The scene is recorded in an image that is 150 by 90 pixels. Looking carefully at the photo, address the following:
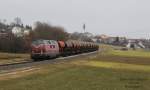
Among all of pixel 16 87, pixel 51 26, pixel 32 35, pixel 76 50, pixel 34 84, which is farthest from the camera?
pixel 51 26

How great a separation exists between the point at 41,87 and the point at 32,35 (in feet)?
323

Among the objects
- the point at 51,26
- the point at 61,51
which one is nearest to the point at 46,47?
the point at 61,51

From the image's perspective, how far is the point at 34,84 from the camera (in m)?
19.0

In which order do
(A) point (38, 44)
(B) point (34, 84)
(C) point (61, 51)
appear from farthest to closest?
(C) point (61, 51) → (A) point (38, 44) → (B) point (34, 84)

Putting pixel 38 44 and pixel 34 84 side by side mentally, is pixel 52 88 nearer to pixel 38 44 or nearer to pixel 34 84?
pixel 34 84

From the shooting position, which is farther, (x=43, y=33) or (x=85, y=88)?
(x=43, y=33)

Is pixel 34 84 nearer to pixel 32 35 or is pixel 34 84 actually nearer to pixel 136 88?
pixel 136 88

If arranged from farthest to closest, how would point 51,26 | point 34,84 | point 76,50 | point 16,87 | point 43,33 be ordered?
point 51,26
point 43,33
point 76,50
point 34,84
point 16,87

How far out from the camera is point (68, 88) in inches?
706

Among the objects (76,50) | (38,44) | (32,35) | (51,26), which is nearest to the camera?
(38,44)

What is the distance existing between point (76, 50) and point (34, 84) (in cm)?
5257

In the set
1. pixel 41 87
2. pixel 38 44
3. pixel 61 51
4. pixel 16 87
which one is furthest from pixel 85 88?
pixel 61 51

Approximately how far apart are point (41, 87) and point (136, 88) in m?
5.07

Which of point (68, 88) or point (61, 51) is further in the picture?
point (61, 51)
